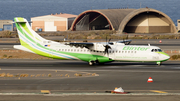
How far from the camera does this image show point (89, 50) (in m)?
40.3

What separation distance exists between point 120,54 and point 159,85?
13.6 m

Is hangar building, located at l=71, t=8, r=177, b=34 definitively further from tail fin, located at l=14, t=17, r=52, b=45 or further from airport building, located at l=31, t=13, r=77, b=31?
tail fin, located at l=14, t=17, r=52, b=45

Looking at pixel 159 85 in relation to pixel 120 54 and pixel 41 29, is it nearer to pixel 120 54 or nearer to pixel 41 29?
pixel 120 54

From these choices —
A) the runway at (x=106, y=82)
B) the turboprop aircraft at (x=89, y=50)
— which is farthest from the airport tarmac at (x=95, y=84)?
the turboprop aircraft at (x=89, y=50)

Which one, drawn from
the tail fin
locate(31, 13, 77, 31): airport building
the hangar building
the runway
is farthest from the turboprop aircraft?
locate(31, 13, 77, 31): airport building

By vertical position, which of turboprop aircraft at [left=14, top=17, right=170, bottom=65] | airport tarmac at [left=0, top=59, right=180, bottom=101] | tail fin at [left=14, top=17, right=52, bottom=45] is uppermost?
tail fin at [left=14, top=17, right=52, bottom=45]

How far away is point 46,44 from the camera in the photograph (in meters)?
40.8

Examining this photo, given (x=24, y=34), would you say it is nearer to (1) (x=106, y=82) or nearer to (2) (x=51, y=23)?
(1) (x=106, y=82)

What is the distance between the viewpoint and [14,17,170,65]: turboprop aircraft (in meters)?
38.0

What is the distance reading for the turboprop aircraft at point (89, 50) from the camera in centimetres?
3800

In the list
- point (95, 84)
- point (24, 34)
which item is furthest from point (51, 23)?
point (95, 84)

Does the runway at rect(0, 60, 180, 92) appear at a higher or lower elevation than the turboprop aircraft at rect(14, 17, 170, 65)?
lower

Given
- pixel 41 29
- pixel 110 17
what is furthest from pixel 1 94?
pixel 41 29
